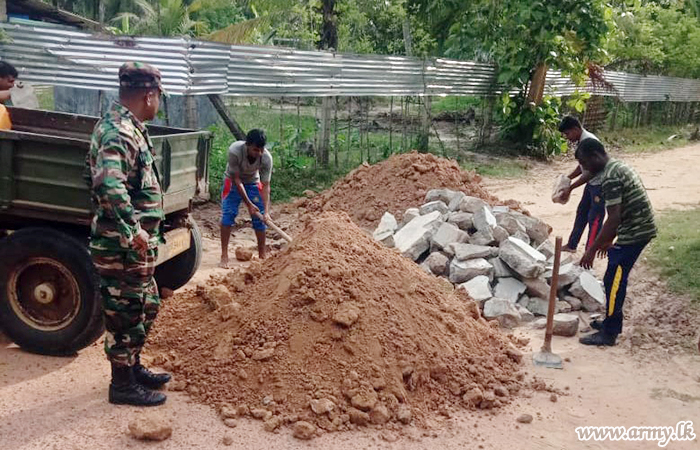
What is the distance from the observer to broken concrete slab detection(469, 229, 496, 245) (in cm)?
685

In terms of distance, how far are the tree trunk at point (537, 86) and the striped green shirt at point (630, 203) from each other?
10.3 meters

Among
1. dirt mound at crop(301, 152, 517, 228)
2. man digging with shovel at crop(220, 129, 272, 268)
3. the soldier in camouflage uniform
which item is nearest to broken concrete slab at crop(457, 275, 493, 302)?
man digging with shovel at crop(220, 129, 272, 268)

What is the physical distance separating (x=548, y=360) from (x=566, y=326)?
28.6 inches

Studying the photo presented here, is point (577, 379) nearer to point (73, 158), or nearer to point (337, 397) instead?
point (337, 397)

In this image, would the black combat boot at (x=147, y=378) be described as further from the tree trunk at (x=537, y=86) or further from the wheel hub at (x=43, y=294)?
the tree trunk at (x=537, y=86)

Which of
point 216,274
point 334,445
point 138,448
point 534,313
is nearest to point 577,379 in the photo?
point 534,313

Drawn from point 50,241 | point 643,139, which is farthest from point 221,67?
point 643,139

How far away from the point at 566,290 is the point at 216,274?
11.3 feet

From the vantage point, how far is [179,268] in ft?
18.0

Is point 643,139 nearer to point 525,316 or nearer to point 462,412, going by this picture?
point 525,316

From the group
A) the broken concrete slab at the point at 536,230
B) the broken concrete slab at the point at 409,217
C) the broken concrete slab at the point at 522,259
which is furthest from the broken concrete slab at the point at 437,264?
the broken concrete slab at the point at 536,230

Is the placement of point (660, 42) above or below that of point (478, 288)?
above

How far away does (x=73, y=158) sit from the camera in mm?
4223

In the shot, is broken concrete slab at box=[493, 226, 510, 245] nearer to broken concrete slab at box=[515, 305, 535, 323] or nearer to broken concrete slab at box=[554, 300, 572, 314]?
broken concrete slab at box=[554, 300, 572, 314]
